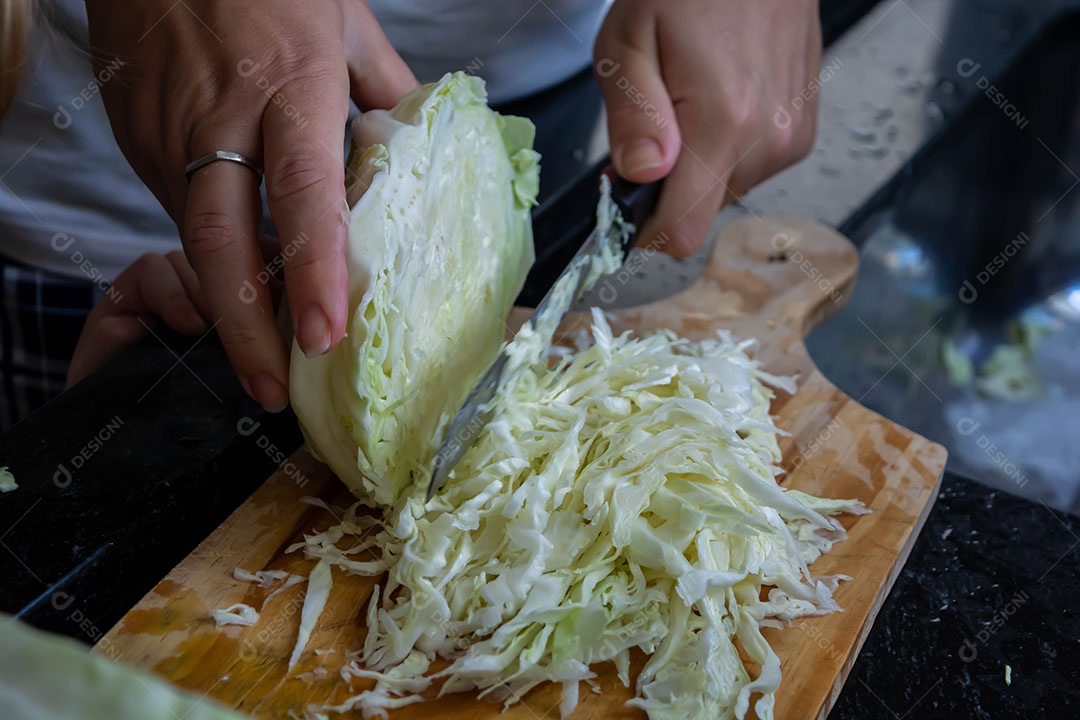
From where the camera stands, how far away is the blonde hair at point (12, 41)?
978mm

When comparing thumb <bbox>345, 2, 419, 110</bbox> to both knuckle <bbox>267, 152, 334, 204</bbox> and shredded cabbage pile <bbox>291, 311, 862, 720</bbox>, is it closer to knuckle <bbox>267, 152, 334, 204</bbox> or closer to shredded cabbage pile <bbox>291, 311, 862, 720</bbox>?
knuckle <bbox>267, 152, 334, 204</bbox>

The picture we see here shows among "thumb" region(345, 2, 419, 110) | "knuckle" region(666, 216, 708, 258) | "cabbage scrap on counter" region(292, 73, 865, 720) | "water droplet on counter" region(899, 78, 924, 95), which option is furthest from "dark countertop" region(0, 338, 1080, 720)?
"water droplet on counter" region(899, 78, 924, 95)

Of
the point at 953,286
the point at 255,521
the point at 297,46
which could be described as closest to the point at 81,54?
the point at 297,46

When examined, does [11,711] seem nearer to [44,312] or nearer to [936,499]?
[936,499]

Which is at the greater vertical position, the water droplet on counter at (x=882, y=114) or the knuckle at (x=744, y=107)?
the knuckle at (x=744, y=107)

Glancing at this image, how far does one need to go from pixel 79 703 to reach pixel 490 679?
0.51 m

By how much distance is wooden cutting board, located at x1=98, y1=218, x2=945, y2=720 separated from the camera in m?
1.10

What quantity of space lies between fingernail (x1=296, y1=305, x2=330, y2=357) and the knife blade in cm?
22

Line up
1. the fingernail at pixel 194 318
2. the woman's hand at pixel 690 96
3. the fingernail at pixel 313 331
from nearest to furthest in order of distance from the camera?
the fingernail at pixel 313 331
the fingernail at pixel 194 318
the woman's hand at pixel 690 96

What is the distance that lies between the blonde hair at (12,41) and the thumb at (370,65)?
1.52 ft

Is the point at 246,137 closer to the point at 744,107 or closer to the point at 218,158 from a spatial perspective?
the point at 218,158

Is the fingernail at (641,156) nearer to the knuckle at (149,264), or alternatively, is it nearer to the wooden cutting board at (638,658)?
the wooden cutting board at (638,658)

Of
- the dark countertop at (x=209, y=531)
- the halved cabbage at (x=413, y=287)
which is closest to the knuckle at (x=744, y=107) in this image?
the halved cabbage at (x=413, y=287)

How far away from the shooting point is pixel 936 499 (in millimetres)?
1441
